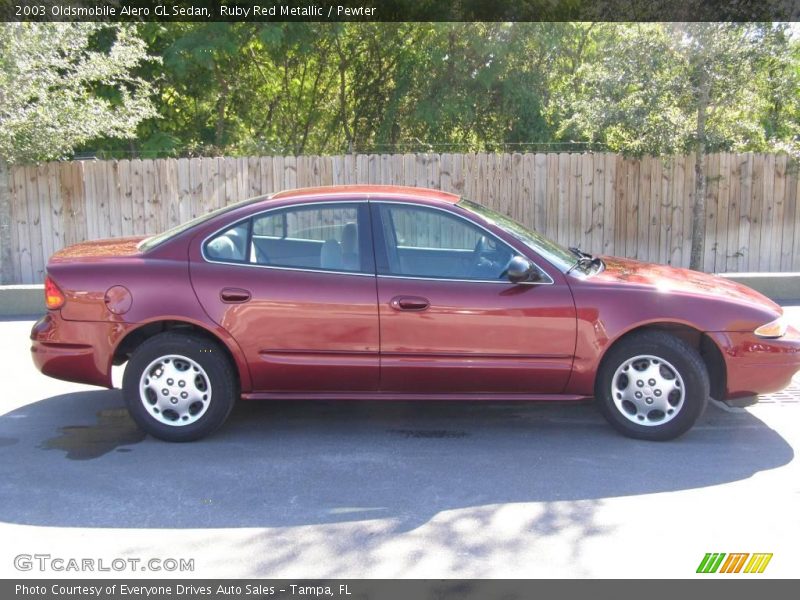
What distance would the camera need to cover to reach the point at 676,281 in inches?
232

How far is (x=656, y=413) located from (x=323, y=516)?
244 centimetres

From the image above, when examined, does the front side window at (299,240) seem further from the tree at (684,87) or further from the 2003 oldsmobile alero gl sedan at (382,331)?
the tree at (684,87)

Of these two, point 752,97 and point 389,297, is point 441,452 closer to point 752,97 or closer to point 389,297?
point 389,297

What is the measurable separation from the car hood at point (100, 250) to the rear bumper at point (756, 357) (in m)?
4.08

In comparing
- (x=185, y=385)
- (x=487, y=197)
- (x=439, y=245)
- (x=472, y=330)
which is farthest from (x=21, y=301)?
(x=472, y=330)

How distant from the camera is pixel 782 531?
172 inches

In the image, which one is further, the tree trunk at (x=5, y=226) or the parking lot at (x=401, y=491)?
the tree trunk at (x=5, y=226)

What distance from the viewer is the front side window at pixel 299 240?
570cm

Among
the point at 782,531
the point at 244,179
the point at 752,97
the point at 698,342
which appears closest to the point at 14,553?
the point at 782,531

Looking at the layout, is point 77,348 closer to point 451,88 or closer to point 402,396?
point 402,396


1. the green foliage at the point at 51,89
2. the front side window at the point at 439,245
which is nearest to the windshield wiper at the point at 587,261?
the front side window at the point at 439,245

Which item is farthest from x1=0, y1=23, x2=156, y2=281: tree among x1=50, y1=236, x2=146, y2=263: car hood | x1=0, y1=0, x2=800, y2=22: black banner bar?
x1=50, y1=236, x2=146, y2=263: car hood

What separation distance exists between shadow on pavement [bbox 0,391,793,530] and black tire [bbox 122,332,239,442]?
136 millimetres
